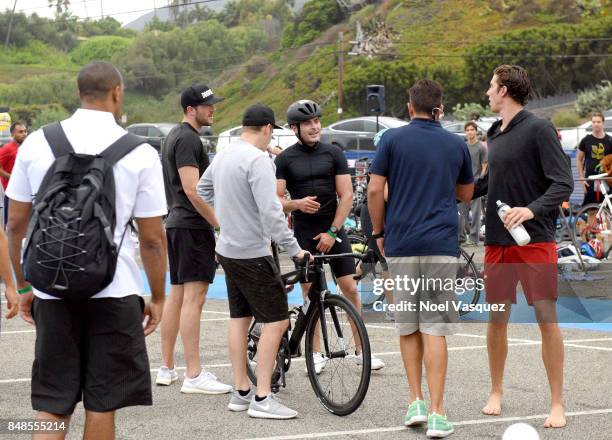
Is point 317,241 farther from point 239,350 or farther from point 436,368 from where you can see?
point 436,368

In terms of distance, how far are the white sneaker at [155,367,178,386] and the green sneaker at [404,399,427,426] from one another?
6.68 ft

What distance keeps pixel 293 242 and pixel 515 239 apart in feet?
4.27

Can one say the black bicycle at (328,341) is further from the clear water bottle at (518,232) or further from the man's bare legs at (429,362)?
the clear water bottle at (518,232)

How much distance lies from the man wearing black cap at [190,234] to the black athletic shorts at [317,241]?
25.8 inches

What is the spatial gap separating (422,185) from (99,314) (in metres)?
2.48

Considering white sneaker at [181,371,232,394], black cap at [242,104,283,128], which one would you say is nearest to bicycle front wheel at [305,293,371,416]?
white sneaker at [181,371,232,394]

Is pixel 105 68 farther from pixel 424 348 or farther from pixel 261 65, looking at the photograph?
pixel 261 65

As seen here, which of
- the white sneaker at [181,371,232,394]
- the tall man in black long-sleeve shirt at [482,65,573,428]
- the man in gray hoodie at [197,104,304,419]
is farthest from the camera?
the white sneaker at [181,371,232,394]

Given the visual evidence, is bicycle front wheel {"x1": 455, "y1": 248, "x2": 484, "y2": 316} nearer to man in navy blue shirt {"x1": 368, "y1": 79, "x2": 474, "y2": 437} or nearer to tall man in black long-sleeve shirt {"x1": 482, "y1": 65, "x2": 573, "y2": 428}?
tall man in black long-sleeve shirt {"x1": 482, "y1": 65, "x2": 573, "y2": 428}

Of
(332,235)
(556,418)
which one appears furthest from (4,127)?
(556,418)

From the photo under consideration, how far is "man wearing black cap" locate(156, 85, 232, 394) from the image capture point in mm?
7332

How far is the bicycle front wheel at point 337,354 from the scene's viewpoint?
6512 mm

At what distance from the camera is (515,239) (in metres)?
6.07

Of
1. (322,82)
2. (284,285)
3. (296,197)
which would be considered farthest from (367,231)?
(322,82)
